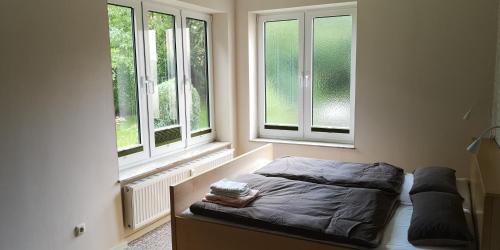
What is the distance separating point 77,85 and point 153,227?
1.45 metres

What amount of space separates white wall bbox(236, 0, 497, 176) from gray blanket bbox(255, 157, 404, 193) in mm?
721

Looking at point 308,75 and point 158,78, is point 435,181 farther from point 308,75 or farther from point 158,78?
point 158,78

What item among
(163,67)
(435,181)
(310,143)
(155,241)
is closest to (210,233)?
(155,241)

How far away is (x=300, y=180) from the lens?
9.54ft

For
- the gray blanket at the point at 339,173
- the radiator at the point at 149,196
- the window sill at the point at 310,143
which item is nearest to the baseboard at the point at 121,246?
the radiator at the point at 149,196

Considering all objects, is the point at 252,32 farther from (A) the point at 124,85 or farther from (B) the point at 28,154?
(B) the point at 28,154

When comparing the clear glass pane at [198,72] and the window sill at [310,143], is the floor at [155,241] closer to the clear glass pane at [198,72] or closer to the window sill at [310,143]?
the clear glass pane at [198,72]

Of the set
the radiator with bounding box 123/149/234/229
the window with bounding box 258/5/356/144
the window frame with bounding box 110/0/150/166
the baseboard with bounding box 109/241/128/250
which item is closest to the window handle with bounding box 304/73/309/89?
the window with bounding box 258/5/356/144

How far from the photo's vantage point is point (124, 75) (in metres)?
3.20

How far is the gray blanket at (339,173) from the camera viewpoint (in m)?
2.70

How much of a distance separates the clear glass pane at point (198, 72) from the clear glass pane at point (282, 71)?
75cm

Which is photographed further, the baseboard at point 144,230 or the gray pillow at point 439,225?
the baseboard at point 144,230

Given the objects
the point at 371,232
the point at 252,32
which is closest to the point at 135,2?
the point at 252,32

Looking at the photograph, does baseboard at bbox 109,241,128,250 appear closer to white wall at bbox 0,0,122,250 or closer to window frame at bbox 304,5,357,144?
white wall at bbox 0,0,122,250
